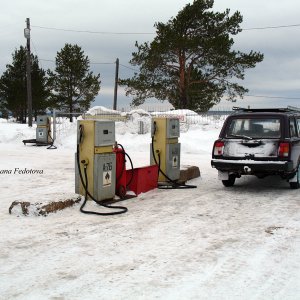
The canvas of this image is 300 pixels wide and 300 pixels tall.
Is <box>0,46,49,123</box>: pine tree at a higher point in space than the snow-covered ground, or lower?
higher

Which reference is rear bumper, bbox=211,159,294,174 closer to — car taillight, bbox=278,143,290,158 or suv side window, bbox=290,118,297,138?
car taillight, bbox=278,143,290,158

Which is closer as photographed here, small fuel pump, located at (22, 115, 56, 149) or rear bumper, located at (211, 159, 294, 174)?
rear bumper, located at (211, 159, 294, 174)

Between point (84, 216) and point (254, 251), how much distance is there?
287 cm

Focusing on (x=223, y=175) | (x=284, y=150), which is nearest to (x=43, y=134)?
(x=223, y=175)

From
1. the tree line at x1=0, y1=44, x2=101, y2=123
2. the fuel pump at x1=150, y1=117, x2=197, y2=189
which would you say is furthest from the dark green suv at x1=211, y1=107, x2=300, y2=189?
the tree line at x1=0, y1=44, x2=101, y2=123


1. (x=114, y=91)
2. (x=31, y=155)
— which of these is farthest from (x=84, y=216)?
(x=114, y=91)

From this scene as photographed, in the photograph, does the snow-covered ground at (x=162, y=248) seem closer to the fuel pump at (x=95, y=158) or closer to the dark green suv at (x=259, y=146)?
the fuel pump at (x=95, y=158)

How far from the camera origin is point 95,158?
768cm

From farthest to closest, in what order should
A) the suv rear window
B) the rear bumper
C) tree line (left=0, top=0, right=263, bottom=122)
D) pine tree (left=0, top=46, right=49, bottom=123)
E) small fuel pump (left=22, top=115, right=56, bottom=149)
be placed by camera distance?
pine tree (left=0, top=46, right=49, bottom=123) → tree line (left=0, top=0, right=263, bottom=122) → small fuel pump (left=22, top=115, right=56, bottom=149) → the suv rear window → the rear bumper

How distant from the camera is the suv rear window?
919cm

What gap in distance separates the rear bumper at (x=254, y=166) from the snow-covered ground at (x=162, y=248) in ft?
1.58

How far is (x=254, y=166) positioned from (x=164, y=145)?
79.9 inches

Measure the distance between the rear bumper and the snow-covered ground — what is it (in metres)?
0.48

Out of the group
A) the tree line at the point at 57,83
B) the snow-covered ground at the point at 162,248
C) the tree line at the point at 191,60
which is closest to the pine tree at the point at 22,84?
the tree line at the point at 57,83
